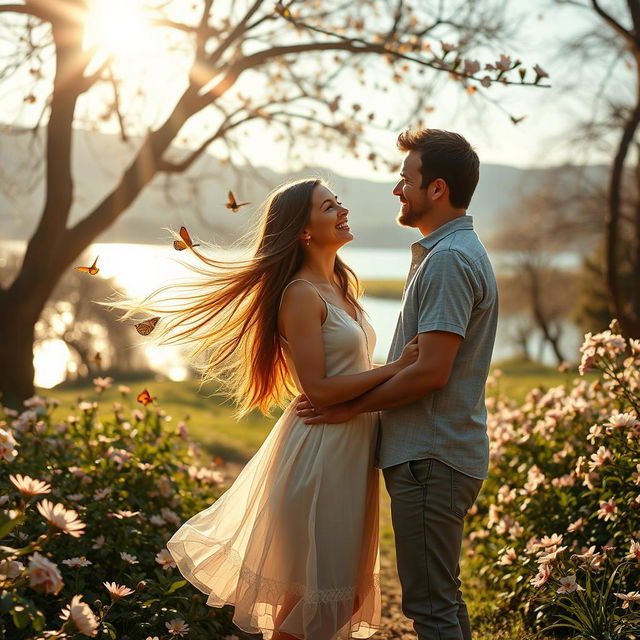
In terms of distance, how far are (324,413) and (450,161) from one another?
1063 mm

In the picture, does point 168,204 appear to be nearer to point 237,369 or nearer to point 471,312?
point 237,369

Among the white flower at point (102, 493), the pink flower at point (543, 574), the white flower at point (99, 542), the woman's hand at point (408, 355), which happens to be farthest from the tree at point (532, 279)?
the woman's hand at point (408, 355)

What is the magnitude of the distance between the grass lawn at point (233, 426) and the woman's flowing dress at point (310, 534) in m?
0.82

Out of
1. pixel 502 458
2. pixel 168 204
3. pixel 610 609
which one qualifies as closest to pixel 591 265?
pixel 168 204

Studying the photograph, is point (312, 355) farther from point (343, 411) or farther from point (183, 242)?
point (183, 242)

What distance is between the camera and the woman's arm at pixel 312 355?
3053 mm

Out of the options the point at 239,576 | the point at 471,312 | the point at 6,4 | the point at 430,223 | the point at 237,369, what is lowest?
the point at 239,576

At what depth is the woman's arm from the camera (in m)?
3.05

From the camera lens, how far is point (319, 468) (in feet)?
10.5

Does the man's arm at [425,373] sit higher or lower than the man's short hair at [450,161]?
lower

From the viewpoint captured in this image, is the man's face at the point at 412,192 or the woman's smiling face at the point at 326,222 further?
the woman's smiling face at the point at 326,222

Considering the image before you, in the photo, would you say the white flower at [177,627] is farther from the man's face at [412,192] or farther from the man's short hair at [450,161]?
the man's short hair at [450,161]

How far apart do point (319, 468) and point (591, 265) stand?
2961cm

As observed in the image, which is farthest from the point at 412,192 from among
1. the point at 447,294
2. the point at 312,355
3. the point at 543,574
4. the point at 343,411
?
the point at 543,574
